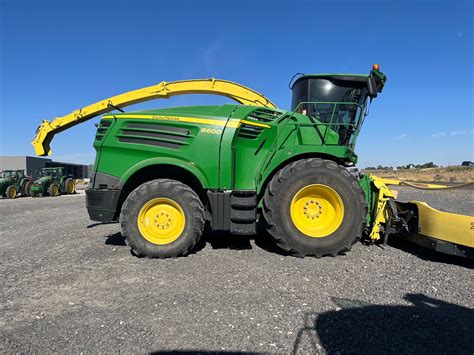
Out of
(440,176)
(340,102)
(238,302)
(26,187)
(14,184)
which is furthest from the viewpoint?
(440,176)

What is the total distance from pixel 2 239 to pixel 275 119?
18.9ft

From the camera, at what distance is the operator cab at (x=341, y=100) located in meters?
5.49

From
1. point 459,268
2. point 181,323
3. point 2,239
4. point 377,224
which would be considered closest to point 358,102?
point 377,224

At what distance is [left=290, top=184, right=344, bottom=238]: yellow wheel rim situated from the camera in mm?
4742

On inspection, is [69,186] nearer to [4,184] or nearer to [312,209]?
[4,184]

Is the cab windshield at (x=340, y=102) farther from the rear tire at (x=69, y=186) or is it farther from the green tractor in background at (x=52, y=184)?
the rear tire at (x=69, y=186)

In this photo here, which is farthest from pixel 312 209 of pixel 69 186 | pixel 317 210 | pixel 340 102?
pixel 69 186

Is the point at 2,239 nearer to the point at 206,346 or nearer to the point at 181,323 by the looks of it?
the point at 181,323

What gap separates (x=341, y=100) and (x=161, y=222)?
137 inches

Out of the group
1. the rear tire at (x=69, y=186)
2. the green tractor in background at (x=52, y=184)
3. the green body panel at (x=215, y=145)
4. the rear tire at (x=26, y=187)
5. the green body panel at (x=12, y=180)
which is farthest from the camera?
the rear tire at (x=69, y=186)

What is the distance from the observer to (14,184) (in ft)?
70.0

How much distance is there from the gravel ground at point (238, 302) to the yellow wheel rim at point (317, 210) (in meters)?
0.42

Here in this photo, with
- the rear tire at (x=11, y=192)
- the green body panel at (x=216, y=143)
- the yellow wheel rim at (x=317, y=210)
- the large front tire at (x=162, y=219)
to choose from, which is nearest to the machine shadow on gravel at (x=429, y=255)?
the green body panel at (x=216, y=143)

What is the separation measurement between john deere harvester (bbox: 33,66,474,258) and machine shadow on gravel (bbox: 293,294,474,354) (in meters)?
1.54
